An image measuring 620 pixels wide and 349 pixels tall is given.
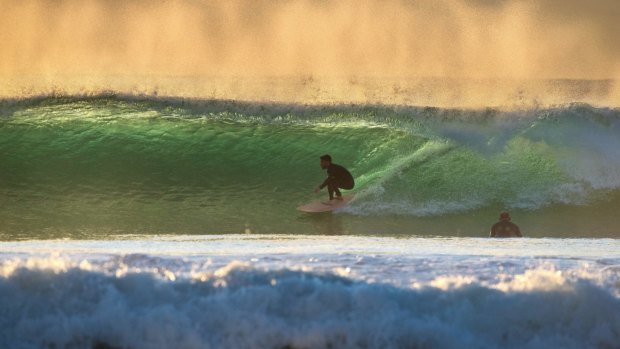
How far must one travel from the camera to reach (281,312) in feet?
14.4

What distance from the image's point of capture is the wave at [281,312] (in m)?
4.33

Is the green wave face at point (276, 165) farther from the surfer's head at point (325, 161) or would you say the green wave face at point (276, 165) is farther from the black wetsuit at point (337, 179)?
the surfer's head at point (325, 161)

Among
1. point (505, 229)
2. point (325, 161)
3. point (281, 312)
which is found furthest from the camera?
point (325, 161)

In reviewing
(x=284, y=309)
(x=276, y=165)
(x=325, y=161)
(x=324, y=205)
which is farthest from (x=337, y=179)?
(x=284, y=309)

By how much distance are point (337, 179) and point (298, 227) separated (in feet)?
2.38

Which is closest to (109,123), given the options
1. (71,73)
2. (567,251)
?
(567,251)

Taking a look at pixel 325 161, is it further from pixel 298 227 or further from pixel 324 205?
pixel 298 227

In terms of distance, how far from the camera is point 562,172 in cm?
1620

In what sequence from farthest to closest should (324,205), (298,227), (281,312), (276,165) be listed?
(276,165) → (324,205) → (298,227) → (281,312)

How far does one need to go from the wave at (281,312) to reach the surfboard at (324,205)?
30.2 feet

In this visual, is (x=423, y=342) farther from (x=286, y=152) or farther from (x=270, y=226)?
(x=286, y=152)

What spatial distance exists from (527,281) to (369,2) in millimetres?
29469

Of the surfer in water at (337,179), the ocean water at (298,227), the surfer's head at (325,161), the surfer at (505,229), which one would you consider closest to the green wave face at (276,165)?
the ocean water at (298,227)

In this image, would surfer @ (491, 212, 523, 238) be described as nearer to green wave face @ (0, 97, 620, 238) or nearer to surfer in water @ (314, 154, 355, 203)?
green wave face @ (0, 97, 620, 238)
